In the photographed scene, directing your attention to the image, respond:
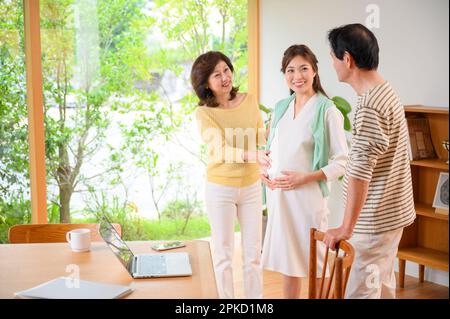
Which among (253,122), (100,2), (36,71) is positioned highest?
(100,2)

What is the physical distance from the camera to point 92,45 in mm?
4305

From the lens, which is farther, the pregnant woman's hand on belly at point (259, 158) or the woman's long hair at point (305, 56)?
the pregnant woman's hand on belly at point (259, 158)

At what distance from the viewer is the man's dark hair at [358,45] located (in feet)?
7.32

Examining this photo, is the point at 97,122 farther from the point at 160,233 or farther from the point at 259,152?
the point at 259,152

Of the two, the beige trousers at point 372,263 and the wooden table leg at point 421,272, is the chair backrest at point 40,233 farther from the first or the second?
the wooden table leg at point 421,272

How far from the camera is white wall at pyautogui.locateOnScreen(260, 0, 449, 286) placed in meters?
3.61

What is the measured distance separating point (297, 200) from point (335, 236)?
80 centimetres

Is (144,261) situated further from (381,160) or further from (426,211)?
(426,211)

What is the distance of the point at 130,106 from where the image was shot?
178 inches

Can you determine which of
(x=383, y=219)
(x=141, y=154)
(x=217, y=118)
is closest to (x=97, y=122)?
(x=141, y=154)

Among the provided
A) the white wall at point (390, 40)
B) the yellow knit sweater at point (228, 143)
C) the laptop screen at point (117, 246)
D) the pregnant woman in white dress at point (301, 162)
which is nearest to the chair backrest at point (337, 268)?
the laptop screen at point (117, 246)

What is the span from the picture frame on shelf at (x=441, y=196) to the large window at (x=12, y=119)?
2.48 meters

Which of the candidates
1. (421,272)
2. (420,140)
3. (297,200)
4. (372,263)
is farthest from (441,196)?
(372,263)
